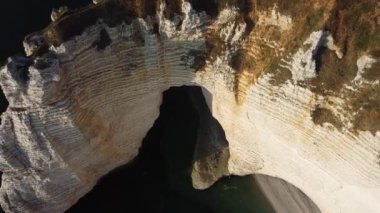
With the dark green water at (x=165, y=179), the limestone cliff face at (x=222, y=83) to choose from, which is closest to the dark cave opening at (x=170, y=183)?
the dark green water at (x=165, y=179)

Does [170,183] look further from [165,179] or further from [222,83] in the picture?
[222,83]

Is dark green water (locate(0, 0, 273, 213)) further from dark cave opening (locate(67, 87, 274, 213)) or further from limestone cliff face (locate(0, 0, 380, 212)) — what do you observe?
limestone cliff face (locate(0, 0, 380, 212))

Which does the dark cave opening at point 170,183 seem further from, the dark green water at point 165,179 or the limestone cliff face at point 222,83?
the limestone cliff face at point 222,83

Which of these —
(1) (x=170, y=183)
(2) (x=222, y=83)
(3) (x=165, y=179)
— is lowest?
(1) (x=170, y=183)

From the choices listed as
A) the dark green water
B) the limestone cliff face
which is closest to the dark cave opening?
the dark green water

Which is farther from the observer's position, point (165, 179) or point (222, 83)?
point (165, 179)

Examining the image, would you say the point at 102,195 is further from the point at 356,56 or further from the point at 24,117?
the point at 356,56

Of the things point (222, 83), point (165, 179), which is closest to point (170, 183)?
point (165, 179)
